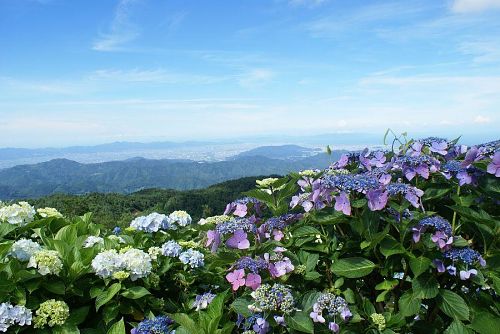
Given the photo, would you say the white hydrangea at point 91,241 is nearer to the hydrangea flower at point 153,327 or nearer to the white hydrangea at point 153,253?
the white hydrangea at point 153,253

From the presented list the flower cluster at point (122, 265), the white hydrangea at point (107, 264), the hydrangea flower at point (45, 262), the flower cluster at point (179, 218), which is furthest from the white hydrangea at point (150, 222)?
the hydrangea flower at point (45, 262)

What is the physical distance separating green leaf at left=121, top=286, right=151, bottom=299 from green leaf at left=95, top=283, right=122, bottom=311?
0.07 metres

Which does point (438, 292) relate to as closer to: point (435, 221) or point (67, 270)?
point (435, 221)

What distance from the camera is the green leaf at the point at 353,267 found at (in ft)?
8.07

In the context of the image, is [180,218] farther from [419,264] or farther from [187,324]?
[419,264]

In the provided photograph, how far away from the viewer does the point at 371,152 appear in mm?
3158

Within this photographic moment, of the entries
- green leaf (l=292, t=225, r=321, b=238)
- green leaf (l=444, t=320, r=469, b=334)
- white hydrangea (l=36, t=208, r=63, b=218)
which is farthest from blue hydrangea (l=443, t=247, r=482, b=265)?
white hydrangea (l=36, t=208, r=63, b=218)

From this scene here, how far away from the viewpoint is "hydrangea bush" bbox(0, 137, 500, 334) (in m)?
2.36

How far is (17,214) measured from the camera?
3607 mm

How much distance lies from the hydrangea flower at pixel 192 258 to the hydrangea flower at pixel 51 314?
3.02 feet

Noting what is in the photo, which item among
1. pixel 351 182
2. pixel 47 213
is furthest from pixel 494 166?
pixel 47 213

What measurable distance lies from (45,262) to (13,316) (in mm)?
358

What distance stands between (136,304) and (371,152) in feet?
6.95

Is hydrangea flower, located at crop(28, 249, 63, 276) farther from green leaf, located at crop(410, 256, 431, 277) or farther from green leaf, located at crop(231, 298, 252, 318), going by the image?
green leaf, located at crop(410, 256, 431, 277)
